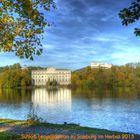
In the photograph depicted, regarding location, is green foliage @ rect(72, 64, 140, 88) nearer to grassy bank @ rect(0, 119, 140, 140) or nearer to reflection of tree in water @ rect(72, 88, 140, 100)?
reflection of tree in water @ rect(72, 88, 140, 100)

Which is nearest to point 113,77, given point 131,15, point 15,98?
point 15,98

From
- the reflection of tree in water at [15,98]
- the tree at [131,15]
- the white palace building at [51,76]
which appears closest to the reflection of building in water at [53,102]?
the reflection of tree in water at [15,98]

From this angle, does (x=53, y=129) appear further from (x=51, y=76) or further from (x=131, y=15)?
(x=51, y=76)

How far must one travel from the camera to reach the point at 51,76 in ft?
589

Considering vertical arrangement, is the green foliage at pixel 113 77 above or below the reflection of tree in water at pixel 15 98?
above

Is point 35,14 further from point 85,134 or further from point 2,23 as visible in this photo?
point 85,134

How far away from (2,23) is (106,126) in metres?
12.1

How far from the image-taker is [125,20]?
7.30 m

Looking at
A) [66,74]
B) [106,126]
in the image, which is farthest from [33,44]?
[66,74]

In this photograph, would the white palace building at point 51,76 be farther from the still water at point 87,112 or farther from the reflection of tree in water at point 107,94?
the still water at point 87,112

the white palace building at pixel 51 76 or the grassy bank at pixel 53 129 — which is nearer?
the grassy bank at pixel 53 129

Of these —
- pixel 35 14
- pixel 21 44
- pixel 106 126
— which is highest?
pixel 35 14

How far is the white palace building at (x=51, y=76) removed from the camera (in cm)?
17462

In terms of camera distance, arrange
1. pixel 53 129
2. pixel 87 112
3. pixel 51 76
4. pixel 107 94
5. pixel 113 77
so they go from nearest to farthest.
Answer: pixel 53 129
pixel 87 112
pixel 107 94
pixel 113 77
pixel 51 76
